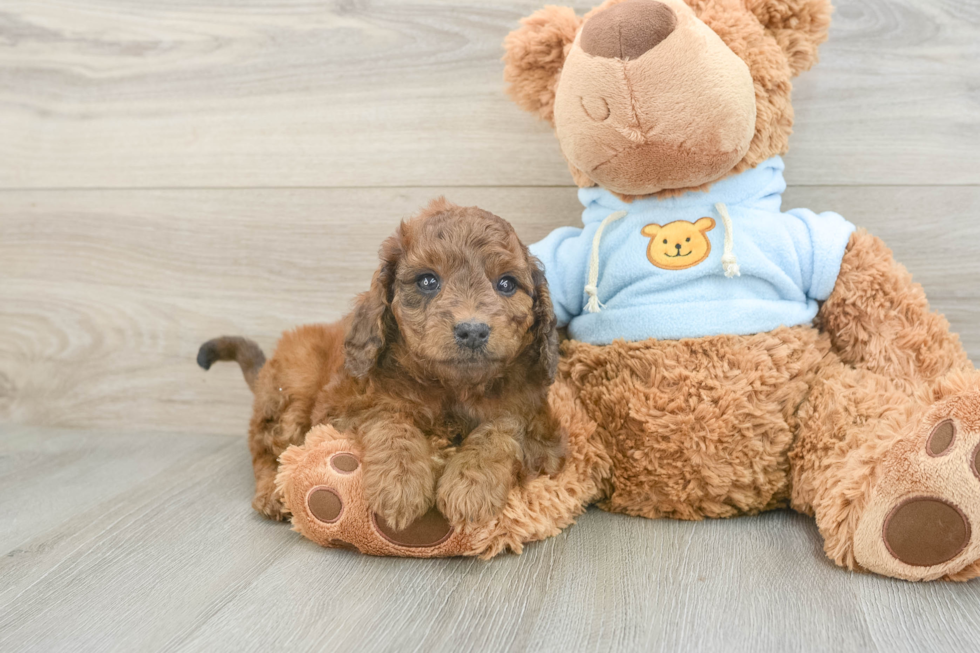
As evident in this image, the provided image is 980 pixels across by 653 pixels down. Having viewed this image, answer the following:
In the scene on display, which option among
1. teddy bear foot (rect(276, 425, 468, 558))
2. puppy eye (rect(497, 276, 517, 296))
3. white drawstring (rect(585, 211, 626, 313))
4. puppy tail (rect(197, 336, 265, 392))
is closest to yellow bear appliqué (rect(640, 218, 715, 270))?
white drawstring (rect(585, 211, 626, 313))

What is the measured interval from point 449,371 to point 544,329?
227 mm

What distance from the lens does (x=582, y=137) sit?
1.49 meters

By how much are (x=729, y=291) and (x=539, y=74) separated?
2.08 feet

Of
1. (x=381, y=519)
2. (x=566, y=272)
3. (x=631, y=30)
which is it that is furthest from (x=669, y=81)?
(x=381, y=519)

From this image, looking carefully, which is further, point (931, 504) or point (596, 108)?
point (596, 108)

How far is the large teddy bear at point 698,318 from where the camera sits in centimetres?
139

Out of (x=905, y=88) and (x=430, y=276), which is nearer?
(x=430, y=276)

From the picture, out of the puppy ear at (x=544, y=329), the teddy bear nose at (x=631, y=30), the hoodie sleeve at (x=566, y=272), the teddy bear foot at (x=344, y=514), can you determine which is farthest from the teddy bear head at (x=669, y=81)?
the teddy bear foot at (x=344, y=514)

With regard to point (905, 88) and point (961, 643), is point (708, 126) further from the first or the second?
point (961, 643)

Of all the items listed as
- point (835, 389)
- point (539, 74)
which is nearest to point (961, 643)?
point (835, 389)

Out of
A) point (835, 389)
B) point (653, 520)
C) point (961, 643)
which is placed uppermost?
point (835, 389)

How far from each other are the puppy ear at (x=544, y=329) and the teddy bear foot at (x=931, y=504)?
608mm

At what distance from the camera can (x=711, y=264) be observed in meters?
1.53

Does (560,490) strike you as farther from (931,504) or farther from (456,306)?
(931,504)
